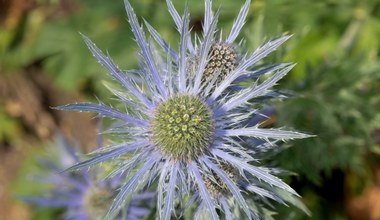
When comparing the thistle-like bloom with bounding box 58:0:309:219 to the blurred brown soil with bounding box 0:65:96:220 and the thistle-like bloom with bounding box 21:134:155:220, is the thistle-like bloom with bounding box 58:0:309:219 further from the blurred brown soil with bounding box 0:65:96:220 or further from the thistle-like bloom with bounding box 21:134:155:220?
the blurred brown soil with bounding box 0:65:96:220

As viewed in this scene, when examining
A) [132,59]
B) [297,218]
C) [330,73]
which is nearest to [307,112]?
[330,73]

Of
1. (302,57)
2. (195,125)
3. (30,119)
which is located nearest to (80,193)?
(195,125)

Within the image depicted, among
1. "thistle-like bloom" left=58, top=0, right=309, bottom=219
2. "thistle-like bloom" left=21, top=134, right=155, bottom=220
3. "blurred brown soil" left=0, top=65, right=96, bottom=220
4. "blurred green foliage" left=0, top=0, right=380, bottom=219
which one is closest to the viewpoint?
"thistle-like bloom" left=58, top=0, right=309, bottom=219

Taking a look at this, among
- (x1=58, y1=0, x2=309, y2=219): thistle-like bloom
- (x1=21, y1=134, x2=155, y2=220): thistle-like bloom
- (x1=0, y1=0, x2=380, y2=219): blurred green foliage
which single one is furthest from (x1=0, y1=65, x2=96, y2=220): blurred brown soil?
(x1=58, y1=0, x2=309, y2=219): thistle-like bloom

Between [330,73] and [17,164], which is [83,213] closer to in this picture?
[330,73]

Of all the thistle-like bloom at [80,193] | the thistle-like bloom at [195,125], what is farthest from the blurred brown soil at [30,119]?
the thistle-like bloom at [195,125]
